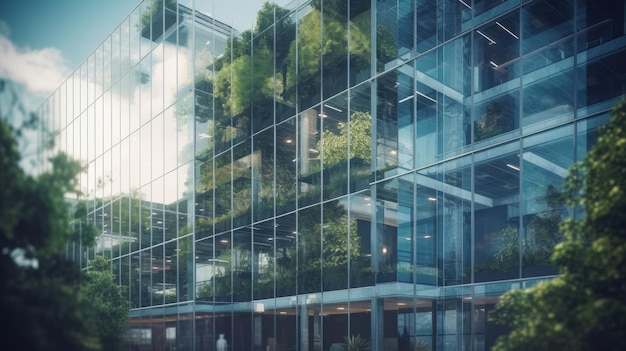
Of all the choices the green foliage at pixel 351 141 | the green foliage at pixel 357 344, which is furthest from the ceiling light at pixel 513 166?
the green foliage at pixel 357 344

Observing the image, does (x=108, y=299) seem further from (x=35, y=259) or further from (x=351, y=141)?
(x=35, y=259)

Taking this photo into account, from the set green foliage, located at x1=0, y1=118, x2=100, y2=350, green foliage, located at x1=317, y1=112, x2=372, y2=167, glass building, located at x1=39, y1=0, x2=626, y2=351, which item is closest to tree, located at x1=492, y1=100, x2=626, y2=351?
glass building, located at x1=39, y1=0, x2=626, y2=351

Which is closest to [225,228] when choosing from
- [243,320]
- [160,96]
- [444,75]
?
[243,320]

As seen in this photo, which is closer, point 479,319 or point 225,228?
point 479,319

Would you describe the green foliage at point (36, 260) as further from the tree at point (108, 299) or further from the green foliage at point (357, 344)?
the green foliage at point (357, 344)

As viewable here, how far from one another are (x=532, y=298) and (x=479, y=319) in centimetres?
830

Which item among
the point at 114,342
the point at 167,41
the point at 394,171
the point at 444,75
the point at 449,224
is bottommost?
the point at 114,342

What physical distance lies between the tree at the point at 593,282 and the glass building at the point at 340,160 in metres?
6.80

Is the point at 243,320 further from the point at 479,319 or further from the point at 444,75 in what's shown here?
the point at 444,75

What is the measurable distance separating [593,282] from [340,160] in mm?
15263

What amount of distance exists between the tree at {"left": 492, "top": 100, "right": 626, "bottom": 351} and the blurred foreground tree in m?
7.82

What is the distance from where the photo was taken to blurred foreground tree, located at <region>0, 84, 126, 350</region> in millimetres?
8961

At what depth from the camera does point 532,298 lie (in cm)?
1138

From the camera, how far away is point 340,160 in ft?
82.5
